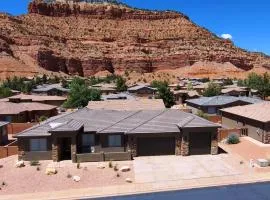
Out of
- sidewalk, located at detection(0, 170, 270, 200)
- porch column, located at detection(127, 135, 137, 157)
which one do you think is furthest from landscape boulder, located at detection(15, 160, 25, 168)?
porch column, located at detection(127, 135, 137, 157)

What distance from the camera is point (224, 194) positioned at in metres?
17.3

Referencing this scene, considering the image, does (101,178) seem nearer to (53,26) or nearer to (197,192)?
(197,192)

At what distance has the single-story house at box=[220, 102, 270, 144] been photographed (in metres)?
30.5

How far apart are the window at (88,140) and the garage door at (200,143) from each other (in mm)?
6907

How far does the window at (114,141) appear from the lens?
27.3m

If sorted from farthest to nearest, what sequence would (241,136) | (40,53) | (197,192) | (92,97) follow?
1. (40,53)
2. (92,97)
3. (241,136)
4. (197,192)

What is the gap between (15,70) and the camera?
106 meters

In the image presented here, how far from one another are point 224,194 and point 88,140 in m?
12.7

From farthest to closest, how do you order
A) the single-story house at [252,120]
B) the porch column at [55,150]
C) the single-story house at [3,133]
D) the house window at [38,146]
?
the single-story house at [3,133]
the single-story house at [252,120]
the house window at [38,146]
the porch column at [55,150]

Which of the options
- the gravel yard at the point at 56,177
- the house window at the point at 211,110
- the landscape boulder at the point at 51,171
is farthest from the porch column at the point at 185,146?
the house window at the point at 211,110

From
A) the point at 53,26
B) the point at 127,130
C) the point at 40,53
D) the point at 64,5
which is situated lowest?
the point at 127,130

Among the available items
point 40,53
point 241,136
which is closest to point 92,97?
point 241,136

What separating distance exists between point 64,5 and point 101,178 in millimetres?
151339

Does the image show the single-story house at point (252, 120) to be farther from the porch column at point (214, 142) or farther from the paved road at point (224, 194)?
the paved road at point (224, 194)
